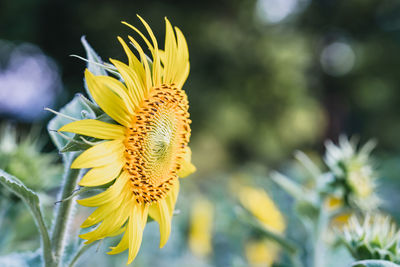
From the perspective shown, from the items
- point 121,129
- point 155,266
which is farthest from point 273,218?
point 121,129

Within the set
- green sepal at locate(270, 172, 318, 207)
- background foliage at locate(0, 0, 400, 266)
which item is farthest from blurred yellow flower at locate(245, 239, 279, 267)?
background foliage at locate(0, 0, 400, 266)

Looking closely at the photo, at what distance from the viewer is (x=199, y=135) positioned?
6520mm

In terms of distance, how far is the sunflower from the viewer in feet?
1.62

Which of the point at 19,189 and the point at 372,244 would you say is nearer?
the point at 19,189

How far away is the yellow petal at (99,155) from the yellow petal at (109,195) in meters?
0.03

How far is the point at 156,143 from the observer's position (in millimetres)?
603

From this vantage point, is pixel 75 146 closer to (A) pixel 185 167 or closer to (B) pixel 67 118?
(B) pixel 67 118

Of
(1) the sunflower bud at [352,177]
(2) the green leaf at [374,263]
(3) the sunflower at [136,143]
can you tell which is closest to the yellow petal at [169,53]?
(3) the sunflower at [136,143]

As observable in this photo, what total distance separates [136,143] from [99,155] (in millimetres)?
80

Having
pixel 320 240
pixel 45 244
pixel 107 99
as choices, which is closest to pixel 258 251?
pixel 320 240

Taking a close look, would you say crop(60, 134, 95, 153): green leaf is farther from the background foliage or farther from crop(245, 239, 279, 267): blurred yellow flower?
the background foliage

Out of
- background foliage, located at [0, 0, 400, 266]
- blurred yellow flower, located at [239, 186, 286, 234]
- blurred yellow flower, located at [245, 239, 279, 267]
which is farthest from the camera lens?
background foliage, located at [0, 0, 400, 266]

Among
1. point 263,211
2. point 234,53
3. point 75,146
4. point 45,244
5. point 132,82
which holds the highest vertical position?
point 234,53

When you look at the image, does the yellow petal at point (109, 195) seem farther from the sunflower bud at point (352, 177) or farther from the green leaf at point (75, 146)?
Result: the sunflower bud at point (352, 177)
